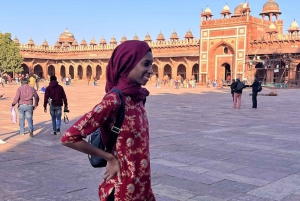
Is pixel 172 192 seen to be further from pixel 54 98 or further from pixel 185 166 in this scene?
pixel 54 98

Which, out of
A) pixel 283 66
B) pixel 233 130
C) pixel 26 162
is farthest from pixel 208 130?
pixel 283 66

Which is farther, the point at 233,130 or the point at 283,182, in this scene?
the point at 233,130

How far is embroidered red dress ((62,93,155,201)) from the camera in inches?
67.7

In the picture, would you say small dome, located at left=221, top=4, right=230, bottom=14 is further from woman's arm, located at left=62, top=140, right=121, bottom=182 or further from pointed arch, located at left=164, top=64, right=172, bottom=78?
woman's arm, located at left=62, top=140, right=121, bottom=182

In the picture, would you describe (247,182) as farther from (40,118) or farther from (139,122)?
(40,118)

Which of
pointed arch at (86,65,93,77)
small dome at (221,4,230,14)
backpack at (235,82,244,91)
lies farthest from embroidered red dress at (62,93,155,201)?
pointed arch at (86,65,93,77)

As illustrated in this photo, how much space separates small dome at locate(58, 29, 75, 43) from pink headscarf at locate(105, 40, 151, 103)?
6530cm

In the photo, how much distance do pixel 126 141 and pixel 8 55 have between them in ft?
149

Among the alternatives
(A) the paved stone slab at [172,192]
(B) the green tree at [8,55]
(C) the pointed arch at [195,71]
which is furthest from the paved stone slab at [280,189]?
(B) the green tree at [8,55]

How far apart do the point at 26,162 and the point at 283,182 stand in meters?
3.35

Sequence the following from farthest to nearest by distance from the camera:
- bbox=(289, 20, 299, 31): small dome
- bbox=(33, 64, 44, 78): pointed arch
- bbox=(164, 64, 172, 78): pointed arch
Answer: bbox=(33, 64, 44, 78): pointed arch, bbox=(164, 64, 172, 78): pointed arch, bbox=(289, 20, 299, 31): small dome

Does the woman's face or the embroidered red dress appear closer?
the embroidered red dress

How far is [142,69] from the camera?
187cm

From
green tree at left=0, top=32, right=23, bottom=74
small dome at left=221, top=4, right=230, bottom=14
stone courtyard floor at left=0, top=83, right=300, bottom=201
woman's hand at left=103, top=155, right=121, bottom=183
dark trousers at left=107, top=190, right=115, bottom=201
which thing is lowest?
stone courtyard floor at left=0, top=83, right=300, bottom=201
